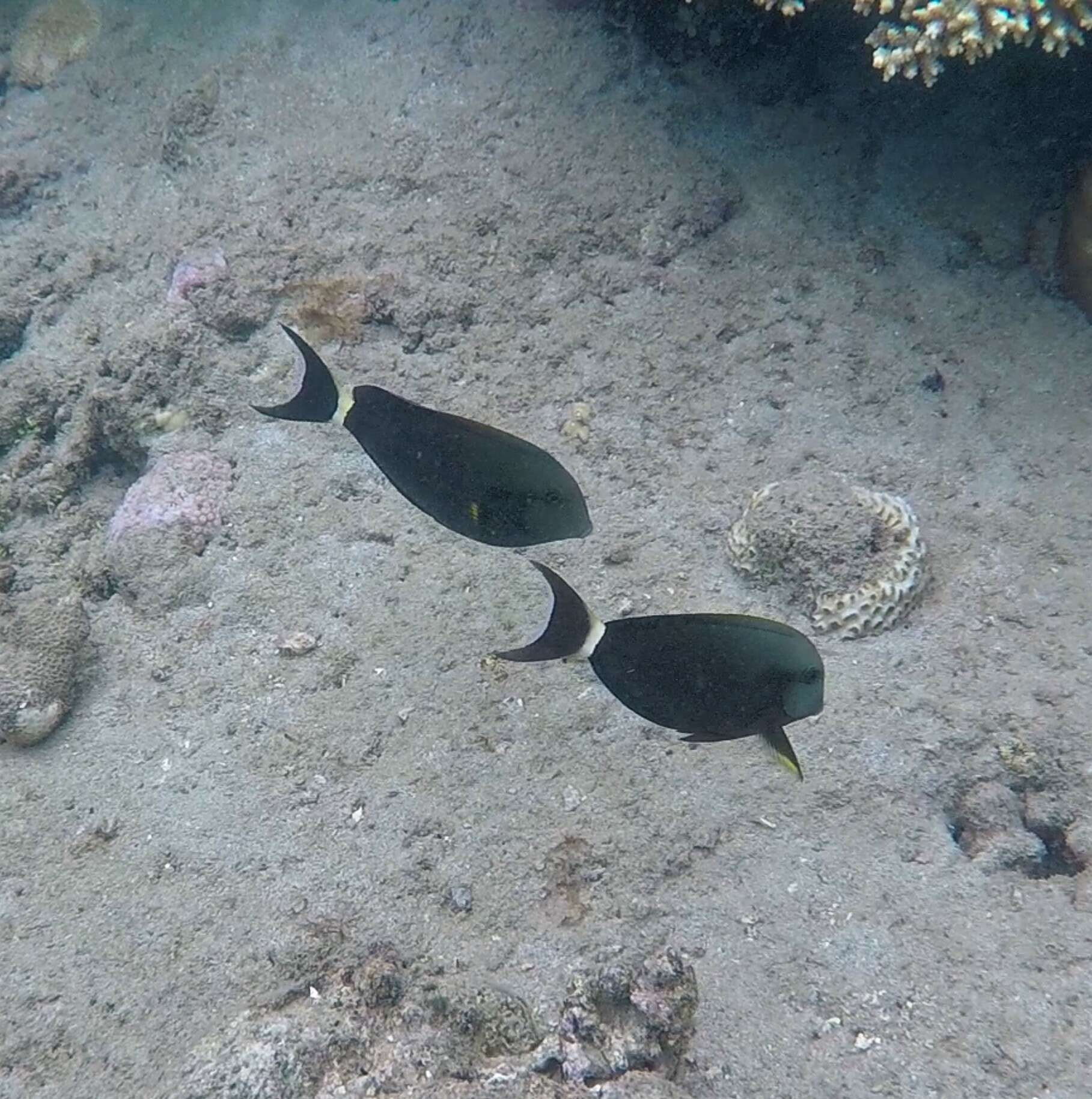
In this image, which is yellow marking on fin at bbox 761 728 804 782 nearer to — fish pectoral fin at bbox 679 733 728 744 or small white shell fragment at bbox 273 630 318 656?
fish pectoral fin at bbox 679 733 728 744

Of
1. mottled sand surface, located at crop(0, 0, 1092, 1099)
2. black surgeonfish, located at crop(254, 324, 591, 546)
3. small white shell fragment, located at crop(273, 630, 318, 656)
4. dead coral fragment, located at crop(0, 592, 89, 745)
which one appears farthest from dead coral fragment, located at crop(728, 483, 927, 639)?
dead coral fragment, located at crop(0, 592, 89, 745)

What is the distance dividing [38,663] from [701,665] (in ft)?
9.71

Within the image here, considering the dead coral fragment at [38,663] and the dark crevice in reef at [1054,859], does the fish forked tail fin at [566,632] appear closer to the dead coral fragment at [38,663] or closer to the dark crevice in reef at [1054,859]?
the dark crevice in reef at [1054,859]

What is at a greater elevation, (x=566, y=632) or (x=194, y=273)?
(x=566, y=632)

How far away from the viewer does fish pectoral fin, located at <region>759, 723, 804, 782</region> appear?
1960 mm

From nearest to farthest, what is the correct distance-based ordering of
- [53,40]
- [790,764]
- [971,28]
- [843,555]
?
[790,764] → [843,555] → [971,28] → [53,40]

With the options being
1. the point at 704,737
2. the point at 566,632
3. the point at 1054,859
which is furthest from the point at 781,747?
the point at 1054,859

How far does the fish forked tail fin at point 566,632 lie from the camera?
205 centimetres

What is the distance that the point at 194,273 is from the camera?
4547mm

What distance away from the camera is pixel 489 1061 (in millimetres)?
2373

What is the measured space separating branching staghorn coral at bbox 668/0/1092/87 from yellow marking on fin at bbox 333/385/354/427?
3068 millimetres

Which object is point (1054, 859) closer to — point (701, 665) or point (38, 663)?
point (701, 665)

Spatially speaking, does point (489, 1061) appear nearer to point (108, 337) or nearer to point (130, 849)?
point (130, 849)

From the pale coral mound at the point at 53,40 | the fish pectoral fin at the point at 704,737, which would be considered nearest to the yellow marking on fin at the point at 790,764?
the fish pectoral fin at the point at 704,737
